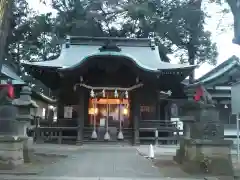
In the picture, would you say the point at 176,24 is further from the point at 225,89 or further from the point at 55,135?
the point at 55,135

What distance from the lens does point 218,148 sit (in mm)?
10570

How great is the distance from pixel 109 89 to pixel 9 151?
12.8 metres

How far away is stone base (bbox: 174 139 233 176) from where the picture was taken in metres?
10.3

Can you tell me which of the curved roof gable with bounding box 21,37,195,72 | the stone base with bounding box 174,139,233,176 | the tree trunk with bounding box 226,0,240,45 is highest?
the curved roof gable with bounding box 21,37,195,72

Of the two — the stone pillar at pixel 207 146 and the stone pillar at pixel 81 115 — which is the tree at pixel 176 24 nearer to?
the stone pillar at pixel 81 115

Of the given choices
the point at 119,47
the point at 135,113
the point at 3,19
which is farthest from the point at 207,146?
the point at 119,47

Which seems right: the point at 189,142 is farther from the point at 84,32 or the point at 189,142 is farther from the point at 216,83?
the point at 84,32

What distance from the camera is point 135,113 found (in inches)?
910

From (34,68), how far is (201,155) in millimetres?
14944

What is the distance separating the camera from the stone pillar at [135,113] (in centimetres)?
2266

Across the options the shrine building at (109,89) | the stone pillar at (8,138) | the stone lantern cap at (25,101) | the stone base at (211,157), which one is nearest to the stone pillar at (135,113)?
the shrine building at (109,89)

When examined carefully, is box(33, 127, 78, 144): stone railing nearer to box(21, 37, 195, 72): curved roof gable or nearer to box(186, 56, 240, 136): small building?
box(21, 37, 195, 72): curved roof gable

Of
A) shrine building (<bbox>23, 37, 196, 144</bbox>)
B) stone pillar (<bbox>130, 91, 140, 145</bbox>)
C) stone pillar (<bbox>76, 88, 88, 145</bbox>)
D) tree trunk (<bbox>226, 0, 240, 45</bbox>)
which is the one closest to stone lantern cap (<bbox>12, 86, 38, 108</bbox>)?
shrine building (<bbox>23, 37, 196, 144</bbox>)

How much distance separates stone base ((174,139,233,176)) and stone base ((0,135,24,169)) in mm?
5206
